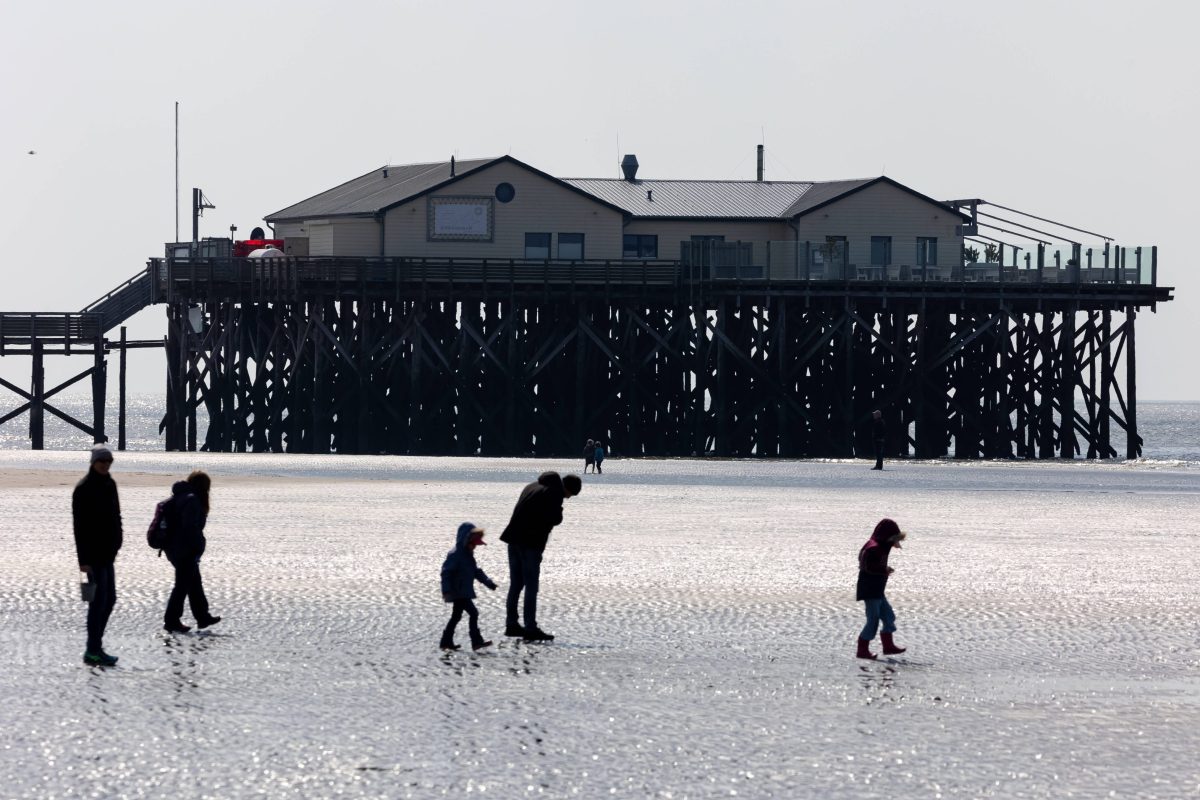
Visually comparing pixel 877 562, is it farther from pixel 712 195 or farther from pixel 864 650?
pixel 712 195

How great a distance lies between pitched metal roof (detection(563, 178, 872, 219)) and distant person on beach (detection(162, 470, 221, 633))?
45912 millimetres

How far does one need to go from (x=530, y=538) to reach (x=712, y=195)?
165 ft

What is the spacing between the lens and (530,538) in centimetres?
1602

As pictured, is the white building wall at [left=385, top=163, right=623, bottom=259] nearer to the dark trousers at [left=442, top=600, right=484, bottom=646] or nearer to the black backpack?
the black backpack

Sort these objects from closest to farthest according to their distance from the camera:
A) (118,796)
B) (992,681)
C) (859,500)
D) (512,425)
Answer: (118,796), (992,681), (859,500), (512,425)

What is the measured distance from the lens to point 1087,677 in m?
14.2

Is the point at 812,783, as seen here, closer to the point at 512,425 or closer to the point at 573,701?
the point at 573,701

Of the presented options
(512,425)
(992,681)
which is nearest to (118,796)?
(992,681)

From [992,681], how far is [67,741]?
6.06 meters

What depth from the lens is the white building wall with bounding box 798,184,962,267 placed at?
6206 cm

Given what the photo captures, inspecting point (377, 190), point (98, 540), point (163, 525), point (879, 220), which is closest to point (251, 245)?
point (377, 190)

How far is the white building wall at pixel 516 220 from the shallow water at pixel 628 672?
33485mm

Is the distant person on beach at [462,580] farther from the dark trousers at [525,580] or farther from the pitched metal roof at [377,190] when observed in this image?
the pitched metal roof at [377,190]

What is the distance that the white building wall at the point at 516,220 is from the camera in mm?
60188
